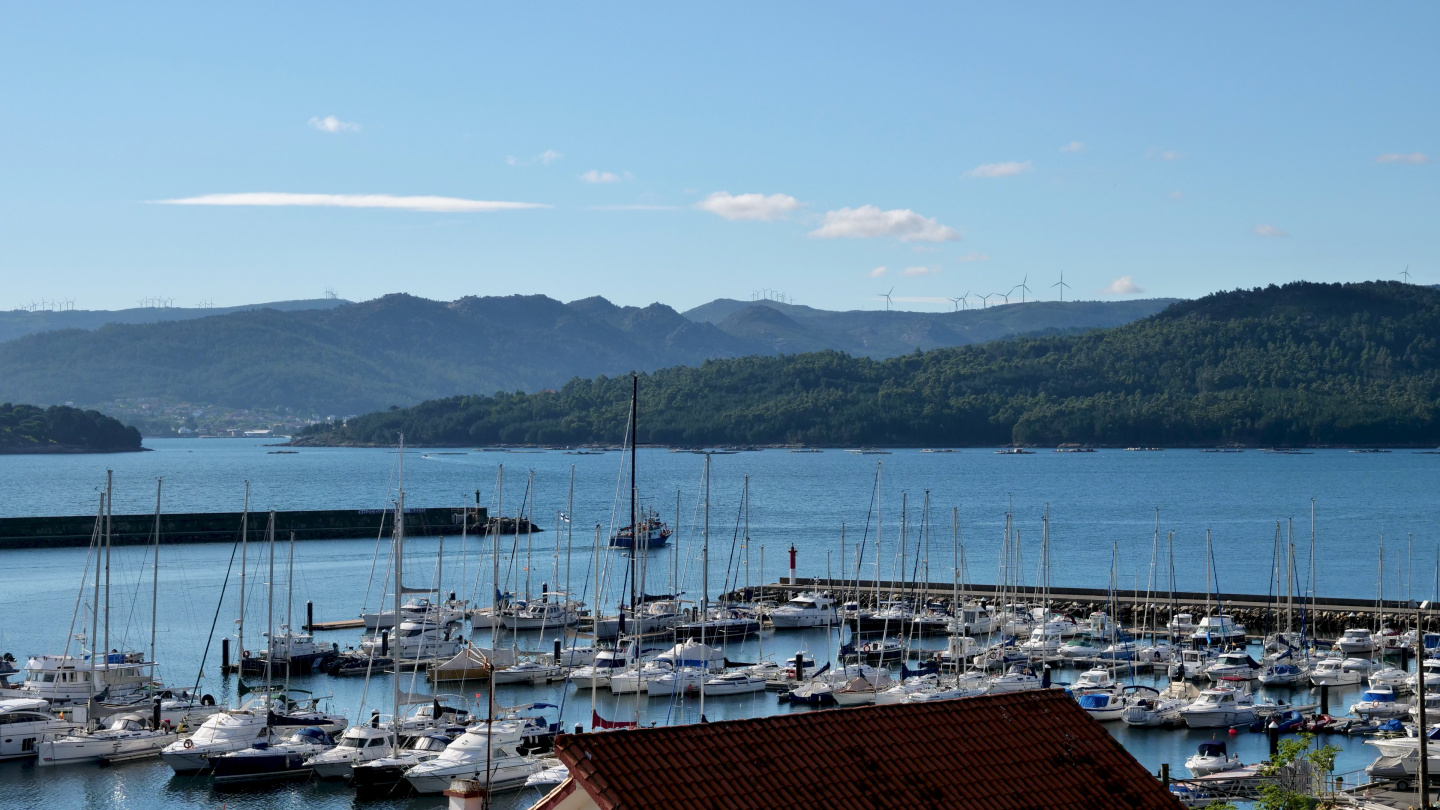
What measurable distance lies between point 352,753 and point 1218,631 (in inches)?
1299

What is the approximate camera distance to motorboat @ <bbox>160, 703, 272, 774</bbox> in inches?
1340

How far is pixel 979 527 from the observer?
115 m

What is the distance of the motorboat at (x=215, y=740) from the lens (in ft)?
112

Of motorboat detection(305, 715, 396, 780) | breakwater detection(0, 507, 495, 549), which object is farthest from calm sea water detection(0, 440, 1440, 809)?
breakwater detection(0, 507, 495, 549)

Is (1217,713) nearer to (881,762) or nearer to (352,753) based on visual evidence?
(352,753)

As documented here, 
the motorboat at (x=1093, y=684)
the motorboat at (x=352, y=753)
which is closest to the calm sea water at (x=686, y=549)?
the motorboat at (x=352, y=753)

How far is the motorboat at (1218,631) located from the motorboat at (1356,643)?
10.9ft

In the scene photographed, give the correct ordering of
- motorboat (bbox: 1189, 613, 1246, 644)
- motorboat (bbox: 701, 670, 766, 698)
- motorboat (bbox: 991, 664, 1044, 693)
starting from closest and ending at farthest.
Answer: motorboat (bbox: 991, 664, 1044, 693) → motorboat (bbox: 701, 670, 766, 698) → motorboat (bbox: 1189, 613, 1246, 644)

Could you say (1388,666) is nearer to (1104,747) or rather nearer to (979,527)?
(1104,747)

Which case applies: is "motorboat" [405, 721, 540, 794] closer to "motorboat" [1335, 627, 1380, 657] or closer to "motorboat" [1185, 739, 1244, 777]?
"motorboat" [1185, 739, 1244, 777]

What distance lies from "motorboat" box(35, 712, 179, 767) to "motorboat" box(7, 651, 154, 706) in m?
2.83

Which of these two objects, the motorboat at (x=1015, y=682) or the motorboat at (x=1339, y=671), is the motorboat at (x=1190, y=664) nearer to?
the motorboat at (x=1339, y=671)

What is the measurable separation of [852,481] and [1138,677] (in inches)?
5561

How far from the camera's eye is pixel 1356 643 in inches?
2013
